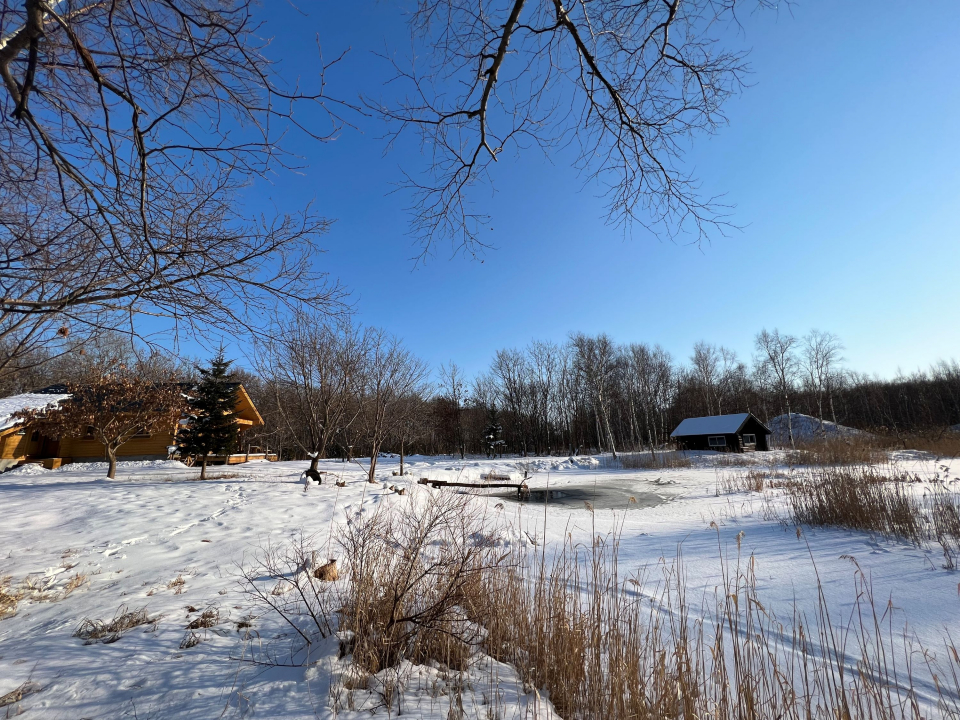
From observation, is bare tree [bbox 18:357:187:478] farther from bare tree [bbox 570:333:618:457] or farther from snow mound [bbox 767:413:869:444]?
snow mound [bbox 767:413:869:444]

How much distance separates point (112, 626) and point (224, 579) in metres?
1.33

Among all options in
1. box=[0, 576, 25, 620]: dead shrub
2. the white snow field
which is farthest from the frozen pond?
box=[0, 576, 25, 620]: dead shrub

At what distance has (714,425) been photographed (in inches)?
1292

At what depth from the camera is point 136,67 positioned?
7.26 ft

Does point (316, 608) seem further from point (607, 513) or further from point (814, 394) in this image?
point (814, 394)


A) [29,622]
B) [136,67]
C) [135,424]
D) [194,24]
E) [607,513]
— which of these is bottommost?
[607,513]

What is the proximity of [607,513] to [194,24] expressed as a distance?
11.3 metres

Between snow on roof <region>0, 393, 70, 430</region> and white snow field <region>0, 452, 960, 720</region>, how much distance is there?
10751 millimetres

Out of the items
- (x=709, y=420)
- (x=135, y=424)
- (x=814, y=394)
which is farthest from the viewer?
(x=814, y=394)

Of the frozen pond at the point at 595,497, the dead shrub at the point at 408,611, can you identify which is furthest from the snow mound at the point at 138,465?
the dead shrub at the point at 408,611

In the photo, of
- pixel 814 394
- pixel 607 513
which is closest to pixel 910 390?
pixel 814 394

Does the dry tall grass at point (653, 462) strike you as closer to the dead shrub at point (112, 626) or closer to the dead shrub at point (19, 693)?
the dead shrub at point (112, 626)

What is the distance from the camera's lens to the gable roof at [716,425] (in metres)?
31.2

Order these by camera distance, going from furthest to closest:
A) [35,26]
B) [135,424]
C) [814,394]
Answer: [814,394] → [135,424] → [35,26]
